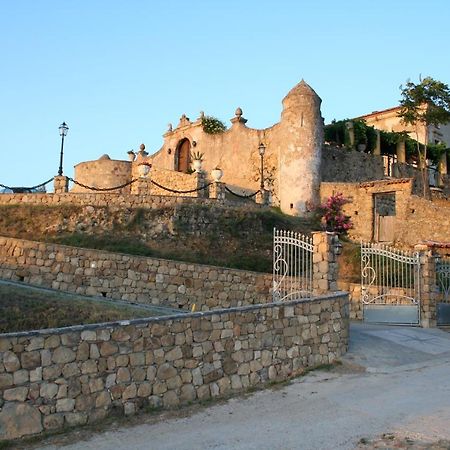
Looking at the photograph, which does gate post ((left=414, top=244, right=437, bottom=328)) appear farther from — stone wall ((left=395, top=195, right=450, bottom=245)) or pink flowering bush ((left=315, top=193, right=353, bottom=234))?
pink flowering bush ((left=315, top=193, right=353, bottom=234))

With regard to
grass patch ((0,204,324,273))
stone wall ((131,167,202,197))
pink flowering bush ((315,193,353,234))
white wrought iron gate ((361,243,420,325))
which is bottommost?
white wrought iron gate ((361,243,420,325))

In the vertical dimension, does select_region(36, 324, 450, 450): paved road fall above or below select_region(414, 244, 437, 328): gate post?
below

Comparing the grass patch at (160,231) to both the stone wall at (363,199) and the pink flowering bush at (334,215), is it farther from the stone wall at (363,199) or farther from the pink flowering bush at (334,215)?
the stone wall at (363,199)

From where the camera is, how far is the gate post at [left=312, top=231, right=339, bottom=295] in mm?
12305

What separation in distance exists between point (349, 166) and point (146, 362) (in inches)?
1002

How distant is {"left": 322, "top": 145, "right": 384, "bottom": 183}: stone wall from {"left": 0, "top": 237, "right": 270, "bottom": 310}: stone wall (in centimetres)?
1342

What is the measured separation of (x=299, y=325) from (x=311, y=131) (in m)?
18.9

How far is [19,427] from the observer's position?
625 cm

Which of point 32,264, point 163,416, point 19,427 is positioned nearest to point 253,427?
point 163,416

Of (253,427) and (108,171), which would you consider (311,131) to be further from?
(253,427)

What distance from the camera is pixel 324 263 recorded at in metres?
12.4

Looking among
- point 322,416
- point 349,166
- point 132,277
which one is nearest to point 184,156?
point 349,166

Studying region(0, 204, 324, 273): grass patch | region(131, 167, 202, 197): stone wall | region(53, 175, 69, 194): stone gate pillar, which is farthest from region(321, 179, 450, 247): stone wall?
region(53, 175, 69, 194): stone gate pillar

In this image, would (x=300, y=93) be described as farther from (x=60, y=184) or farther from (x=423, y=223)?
(x=60, y=184)
